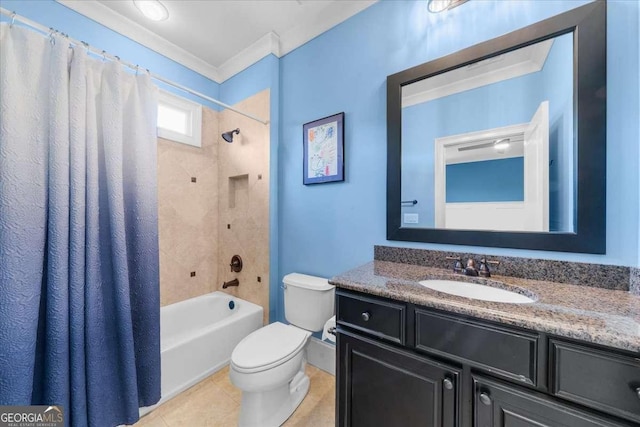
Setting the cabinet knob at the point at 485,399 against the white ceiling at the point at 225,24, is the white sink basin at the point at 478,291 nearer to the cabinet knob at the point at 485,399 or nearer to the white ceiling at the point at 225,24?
the cabinet knob at the point at 485,399

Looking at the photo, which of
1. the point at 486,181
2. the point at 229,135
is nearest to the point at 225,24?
the point at 229,135

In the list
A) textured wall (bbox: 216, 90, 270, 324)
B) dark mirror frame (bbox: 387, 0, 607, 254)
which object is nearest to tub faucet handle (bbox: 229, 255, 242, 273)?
textured wall (bbox: 216, 90, 270, 324)

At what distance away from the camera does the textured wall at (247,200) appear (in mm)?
2027

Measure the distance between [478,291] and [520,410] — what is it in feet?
1.50

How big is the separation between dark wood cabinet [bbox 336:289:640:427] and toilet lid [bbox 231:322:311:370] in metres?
0.38

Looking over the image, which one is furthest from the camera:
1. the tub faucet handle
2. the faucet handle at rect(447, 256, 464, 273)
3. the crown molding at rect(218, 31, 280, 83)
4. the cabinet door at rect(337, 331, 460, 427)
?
the tub faucet handle

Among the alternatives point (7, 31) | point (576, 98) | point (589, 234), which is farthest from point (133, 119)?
point (589, 234)

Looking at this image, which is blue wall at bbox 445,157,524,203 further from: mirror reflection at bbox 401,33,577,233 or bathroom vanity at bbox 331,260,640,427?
bathroom vanity at bbox 331,260,640,427

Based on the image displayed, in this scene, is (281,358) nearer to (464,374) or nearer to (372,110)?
(464,374)

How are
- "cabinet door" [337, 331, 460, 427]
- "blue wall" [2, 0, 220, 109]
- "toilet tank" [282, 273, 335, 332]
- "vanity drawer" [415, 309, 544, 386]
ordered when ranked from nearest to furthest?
1. "vanity drawer" [415, 309, 544, 386]
2. "cabinet door" [337, 331, 460, 427]
3. "blue wall" [2, 0, 220, 109]
4. "toilet tank" [282, 273, 335, 332]

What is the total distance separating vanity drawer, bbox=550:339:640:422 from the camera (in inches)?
22.2

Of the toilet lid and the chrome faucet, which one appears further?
the toilet lid

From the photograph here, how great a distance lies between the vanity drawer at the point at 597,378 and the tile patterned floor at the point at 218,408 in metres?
1.17

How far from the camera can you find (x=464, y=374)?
761 millimetres
